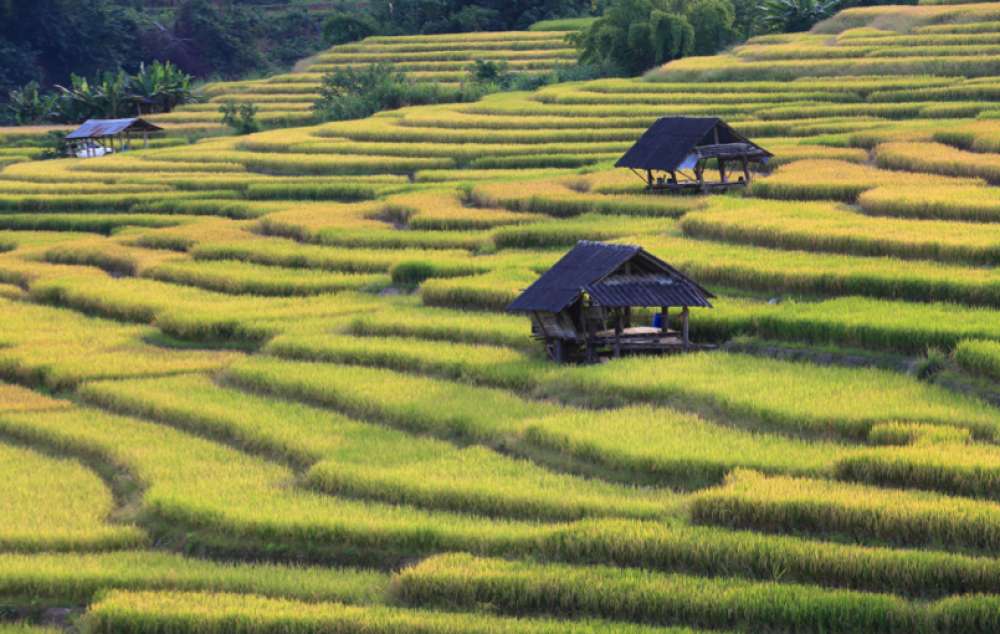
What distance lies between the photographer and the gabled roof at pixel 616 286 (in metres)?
18.1

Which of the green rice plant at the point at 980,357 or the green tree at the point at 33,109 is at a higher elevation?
the green tree at the point at 33,109

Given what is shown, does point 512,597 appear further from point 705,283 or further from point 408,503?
point 705,283

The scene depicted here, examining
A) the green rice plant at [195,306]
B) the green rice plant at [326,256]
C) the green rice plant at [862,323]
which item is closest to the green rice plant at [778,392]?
the green rice plant at [862,323]

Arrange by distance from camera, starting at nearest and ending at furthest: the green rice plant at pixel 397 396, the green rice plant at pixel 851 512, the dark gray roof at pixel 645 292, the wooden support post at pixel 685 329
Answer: the green rice plant at pixel 851 512
the green rice plant at pixel 397 396
the dark gray roof at pixel 645 292
the wooden support post at pixel 685 329

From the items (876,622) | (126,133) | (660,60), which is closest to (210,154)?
(126,133)

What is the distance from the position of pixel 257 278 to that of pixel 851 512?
49.0 feet

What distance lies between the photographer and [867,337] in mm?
17328

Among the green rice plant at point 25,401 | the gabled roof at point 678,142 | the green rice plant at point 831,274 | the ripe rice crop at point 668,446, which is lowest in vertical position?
the green rice plant at point 25,401

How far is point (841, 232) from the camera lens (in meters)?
22.1

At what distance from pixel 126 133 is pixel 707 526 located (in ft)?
126

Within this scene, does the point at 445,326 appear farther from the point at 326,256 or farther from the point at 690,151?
the point at 690,151

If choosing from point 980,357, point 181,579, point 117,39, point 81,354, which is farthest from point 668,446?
point 117,39

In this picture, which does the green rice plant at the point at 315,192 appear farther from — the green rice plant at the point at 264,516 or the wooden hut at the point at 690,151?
the green rice plant at the point at 264,516

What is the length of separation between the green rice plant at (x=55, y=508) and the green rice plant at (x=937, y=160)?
16.0m
